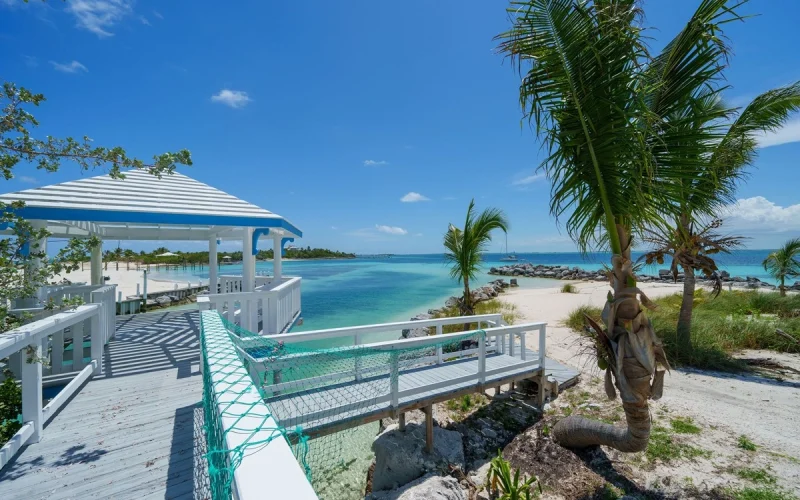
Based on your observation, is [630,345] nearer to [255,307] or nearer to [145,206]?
[255,307]

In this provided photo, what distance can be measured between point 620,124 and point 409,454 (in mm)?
4518

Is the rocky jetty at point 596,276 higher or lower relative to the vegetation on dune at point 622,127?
lower

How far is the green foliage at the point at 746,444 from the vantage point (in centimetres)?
414

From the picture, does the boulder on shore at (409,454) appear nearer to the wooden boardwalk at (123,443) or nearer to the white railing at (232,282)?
the wooden boardwalk at (123,443)

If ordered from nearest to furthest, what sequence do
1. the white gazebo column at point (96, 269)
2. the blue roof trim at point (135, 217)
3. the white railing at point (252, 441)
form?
the white railing at point (252, 441)
the blue roof trim at point (135, 217)
the white gazebo column at point (96, 269)

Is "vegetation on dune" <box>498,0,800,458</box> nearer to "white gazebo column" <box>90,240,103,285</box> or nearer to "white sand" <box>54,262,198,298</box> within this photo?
"white gazebo column" <box>90,240,103,285</box>

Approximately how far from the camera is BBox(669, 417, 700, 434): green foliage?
461 cm

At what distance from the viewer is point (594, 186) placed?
3070 mm

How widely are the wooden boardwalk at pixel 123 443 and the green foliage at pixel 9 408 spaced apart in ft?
0.77

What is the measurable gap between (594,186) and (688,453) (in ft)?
12.6

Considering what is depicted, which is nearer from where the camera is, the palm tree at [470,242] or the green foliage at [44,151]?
the green foliage at [44,151]

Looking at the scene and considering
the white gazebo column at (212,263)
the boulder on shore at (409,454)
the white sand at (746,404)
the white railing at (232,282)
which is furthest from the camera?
the white gazebo column at (212,263)

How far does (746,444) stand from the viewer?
418cm

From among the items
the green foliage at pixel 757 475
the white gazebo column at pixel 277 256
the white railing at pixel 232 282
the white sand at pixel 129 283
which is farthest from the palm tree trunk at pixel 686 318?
the white sand at pixel 129 283
